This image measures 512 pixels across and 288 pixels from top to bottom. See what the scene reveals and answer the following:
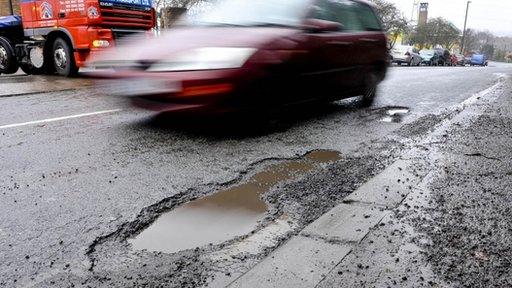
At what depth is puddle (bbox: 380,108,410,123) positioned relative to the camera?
6188 mm

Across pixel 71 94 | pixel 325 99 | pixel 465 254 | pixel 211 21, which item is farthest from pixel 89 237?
pixel 71 94

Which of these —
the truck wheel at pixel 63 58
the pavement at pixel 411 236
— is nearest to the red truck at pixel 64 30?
the truck wheel at pixel 63 58

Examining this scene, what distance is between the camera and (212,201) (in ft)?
10.2

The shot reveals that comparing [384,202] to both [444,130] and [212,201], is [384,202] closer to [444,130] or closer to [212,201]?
[212,201]

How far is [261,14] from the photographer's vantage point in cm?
533

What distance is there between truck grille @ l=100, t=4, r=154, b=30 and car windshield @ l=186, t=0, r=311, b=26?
565cm

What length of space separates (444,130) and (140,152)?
3.68 m

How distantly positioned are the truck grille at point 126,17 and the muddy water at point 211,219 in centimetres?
835

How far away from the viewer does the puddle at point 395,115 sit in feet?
20.3

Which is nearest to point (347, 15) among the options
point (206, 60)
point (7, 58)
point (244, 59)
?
point (244, 59)

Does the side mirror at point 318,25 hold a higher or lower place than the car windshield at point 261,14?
lower

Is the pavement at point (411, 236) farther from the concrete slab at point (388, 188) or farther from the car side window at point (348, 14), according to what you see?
the car side window at point (348, 14)

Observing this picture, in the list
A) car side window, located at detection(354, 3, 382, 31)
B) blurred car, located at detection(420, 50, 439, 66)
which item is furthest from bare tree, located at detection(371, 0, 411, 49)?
car side window, located at detection(354, 3, 382, 31)

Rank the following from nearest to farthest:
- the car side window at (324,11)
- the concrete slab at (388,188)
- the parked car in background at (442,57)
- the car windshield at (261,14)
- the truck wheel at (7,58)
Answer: the concrete slab at (388,188), the car windshield at (261,14), the car side window at (324,11), the truck wheel at (7,58), the parked car in background at (442,57)
